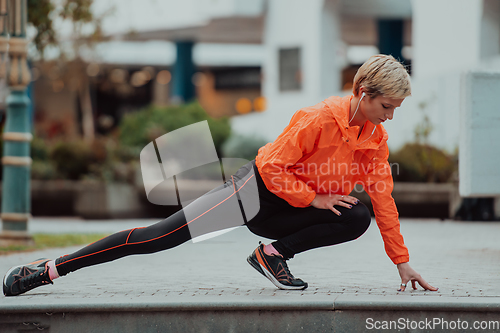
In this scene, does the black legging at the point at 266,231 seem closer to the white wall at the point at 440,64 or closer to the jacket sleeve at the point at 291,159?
the jacket sleeve at the point at 291,159

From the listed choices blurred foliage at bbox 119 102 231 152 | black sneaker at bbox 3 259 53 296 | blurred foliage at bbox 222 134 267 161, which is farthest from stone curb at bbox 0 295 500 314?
blurred foliage at bbox 119 102 231 152

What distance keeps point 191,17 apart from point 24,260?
18.0m

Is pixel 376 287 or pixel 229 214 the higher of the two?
pixel 229 214

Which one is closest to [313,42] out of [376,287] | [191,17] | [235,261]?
[191,17]

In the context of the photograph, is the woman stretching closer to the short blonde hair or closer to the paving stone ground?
the short blonde hair

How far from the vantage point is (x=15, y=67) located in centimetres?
657

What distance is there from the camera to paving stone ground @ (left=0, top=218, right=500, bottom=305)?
3.52 metres

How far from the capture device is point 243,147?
11.7m

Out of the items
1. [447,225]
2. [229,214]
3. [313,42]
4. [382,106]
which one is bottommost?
[447,225]

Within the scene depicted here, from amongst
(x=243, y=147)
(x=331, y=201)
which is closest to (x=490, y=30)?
(x=243, y=147)

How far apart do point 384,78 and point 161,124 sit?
9.60 m

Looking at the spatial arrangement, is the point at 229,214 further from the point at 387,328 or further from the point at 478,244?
the point at 478,244

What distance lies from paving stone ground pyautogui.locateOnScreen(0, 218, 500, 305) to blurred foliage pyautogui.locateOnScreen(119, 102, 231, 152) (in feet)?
18.5

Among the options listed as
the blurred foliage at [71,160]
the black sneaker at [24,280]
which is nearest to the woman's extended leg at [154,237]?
the black sneaker at [24,280]
